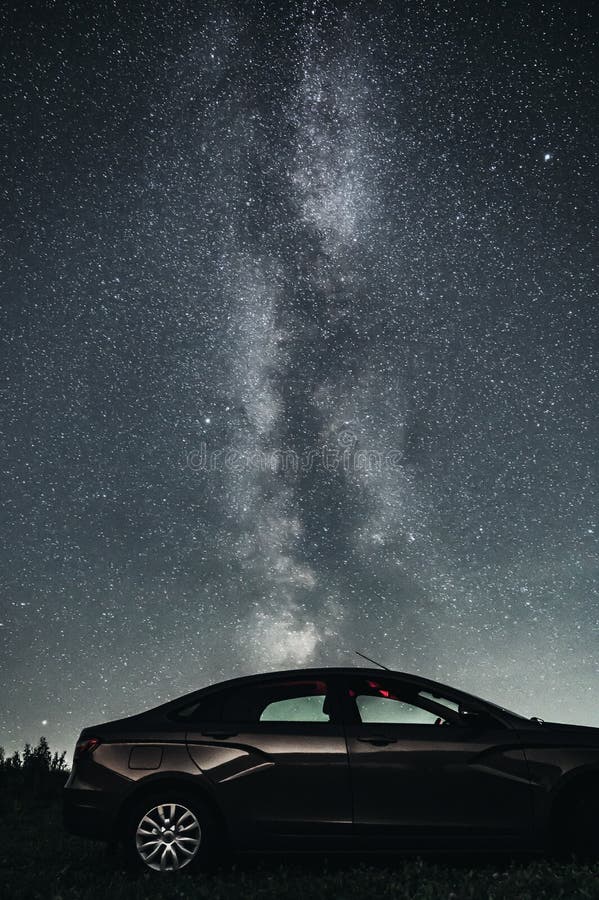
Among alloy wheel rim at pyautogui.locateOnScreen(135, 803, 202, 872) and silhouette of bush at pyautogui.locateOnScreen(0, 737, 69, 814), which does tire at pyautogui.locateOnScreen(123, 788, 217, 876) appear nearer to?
alloy wheel rim at pyautogui.locateOnScreen(135, 803, 202, 872)

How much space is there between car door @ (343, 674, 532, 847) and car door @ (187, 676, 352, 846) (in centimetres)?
17

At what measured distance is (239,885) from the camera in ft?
18.2

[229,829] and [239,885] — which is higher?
[229,829]

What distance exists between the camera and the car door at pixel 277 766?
571 centimetres

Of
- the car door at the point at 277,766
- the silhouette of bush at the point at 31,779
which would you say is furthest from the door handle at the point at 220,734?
the silhouette of bush at the point at 31,779

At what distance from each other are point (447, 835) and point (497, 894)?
611 mm

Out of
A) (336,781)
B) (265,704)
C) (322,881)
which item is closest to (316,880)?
(322,881)

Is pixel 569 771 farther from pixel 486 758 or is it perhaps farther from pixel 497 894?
pixel 497 894

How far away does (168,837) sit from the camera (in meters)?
5.84

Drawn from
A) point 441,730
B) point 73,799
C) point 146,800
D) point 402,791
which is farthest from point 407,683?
point 73,799

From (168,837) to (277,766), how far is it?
1.04 metres

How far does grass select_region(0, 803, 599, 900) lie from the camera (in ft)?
16.9

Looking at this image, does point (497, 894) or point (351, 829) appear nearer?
point (497, 894)

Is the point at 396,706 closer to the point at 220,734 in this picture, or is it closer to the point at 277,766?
the point at 277,766
